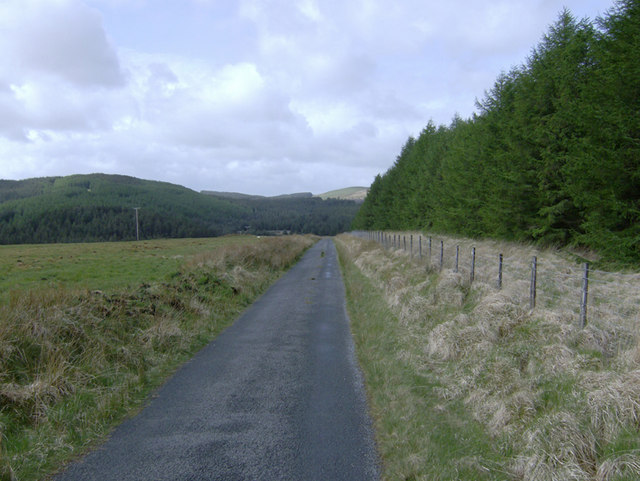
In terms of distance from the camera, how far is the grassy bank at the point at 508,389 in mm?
3523

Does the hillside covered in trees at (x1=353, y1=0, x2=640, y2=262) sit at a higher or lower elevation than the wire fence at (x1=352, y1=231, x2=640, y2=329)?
higher

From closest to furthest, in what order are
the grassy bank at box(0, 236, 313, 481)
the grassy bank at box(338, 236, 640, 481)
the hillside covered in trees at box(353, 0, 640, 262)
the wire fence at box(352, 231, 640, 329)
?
1. the grassy bank at box(338, 236, 640, 481)
2. the grassy bank at box(0, 236, 313, 481)
3. the wire fence at box(352, 231, 640, 329)
4. the hillside covered in trees at box(353, 0, 640, 262)

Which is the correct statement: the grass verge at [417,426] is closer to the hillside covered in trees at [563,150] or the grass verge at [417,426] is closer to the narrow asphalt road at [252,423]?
the narrow asphalt road at [252,423]

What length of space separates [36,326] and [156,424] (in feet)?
9.74

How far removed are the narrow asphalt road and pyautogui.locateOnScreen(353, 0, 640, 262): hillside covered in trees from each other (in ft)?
27.2

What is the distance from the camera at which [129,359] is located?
22.1 feet

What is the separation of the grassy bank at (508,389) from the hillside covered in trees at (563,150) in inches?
159

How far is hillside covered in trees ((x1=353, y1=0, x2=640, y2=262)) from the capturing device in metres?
10.4

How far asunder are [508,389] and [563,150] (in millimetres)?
13960

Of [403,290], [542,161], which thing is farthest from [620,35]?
[403,290]

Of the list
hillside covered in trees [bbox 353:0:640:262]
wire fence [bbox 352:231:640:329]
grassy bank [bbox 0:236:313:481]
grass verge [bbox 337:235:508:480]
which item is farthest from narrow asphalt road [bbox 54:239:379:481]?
hillside covered in trees [bbox 353:0:640:262]

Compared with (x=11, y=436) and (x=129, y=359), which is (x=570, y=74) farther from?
(x=11, y=436)

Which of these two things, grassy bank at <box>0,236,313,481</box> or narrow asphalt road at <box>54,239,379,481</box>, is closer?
narrow asphalt road at <box>54,239,379,481</box>

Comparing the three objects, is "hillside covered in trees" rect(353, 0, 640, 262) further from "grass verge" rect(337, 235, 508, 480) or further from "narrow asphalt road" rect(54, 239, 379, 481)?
"narrow asphalt road" rect(54, 239, 379, 481)
